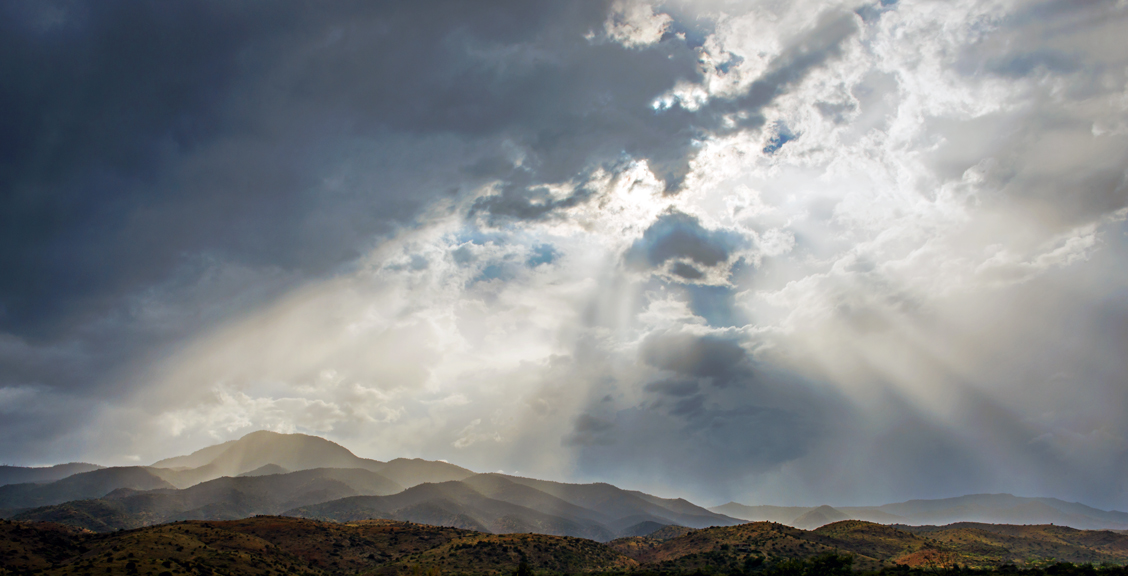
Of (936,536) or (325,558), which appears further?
(936,536)

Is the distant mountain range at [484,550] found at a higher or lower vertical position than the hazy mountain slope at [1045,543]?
lower

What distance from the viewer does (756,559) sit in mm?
102812

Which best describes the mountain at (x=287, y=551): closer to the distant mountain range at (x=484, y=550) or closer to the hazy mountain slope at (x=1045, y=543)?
the distant mountain range at (x=484, y=550)

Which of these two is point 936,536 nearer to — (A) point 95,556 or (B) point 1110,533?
(B) point 1110,533

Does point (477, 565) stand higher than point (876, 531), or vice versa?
point (876, 531)

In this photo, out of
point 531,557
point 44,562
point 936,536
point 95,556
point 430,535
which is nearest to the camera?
point 95,556

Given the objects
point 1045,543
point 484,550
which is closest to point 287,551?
point 484,550

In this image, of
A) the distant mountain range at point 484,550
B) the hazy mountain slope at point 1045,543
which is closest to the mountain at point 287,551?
the distant mountain range at point 484,550

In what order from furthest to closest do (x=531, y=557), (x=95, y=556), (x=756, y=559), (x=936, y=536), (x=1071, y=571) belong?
(x=936, y=536) < (x=531, y=557) < (x=756, y=559) < (x=95, y=556) < (x=1071, y=571)

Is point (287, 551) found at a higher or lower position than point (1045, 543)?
lower

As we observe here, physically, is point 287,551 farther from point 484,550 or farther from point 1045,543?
point 1045,543

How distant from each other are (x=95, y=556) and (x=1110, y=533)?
238221 millimetres

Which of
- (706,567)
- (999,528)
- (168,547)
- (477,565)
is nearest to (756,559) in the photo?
(706,567)

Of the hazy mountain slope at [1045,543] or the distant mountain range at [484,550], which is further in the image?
the hazy mountain slope at [1045,543]
